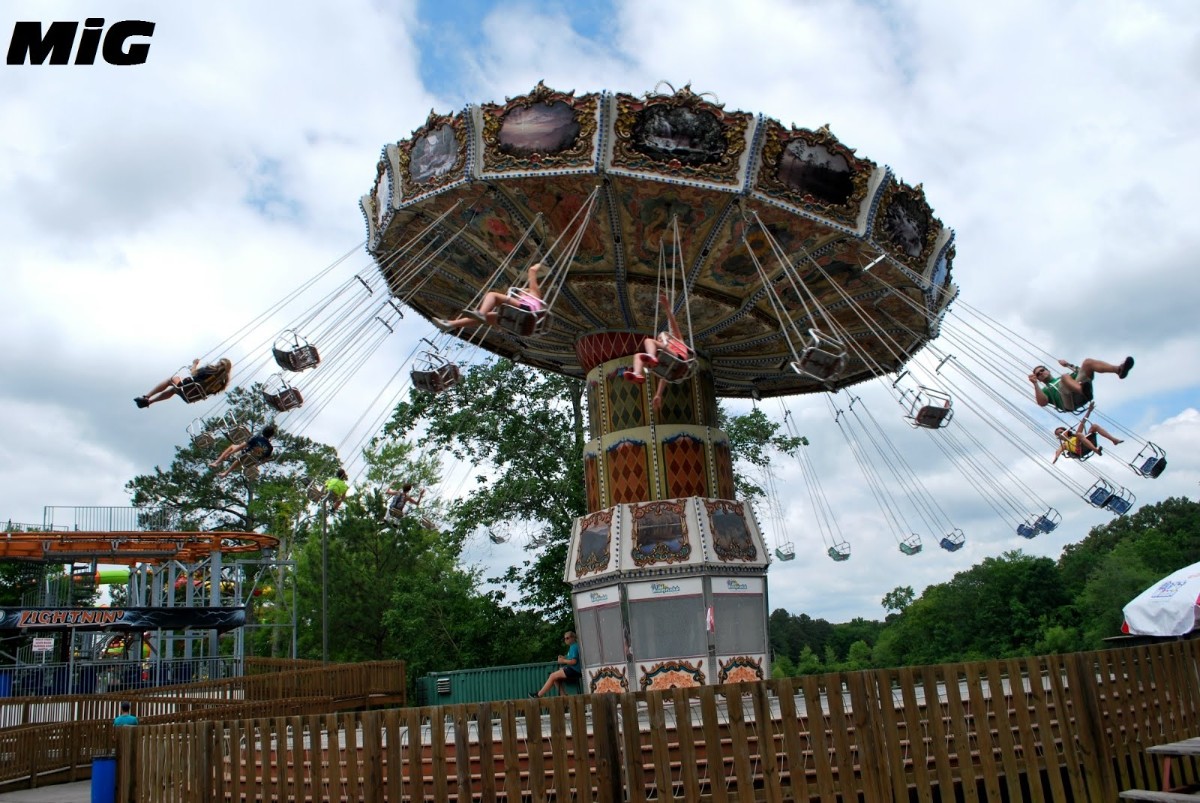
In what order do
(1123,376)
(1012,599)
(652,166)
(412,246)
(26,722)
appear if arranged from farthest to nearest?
(1012,599) < (412,246) < (26,722) < (652,166) < (1123,376)

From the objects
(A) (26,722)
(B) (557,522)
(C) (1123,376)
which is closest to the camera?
(C) (1123,376)

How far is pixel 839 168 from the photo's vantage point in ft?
43.3

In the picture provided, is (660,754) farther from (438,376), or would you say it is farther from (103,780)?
(438,376)

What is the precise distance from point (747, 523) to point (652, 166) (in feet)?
19.0

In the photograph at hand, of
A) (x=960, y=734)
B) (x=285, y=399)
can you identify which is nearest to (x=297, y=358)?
(x=285, y=399)

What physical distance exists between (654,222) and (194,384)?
657 centimetres

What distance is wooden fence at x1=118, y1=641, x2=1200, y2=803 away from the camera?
6.91 metres

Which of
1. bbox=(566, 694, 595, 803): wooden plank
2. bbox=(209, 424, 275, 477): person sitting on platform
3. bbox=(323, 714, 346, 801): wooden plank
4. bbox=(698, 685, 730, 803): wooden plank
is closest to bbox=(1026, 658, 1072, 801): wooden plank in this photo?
bbox=(698, 685, 730, 803): wooden plank

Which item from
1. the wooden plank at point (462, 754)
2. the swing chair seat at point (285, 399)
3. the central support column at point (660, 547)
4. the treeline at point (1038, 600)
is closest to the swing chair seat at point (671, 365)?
the central support column at point (660, 547)

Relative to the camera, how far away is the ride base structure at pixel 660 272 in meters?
12.7

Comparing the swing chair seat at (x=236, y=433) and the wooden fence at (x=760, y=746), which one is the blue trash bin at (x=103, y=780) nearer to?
the wooden fence at (x=760, y=746)

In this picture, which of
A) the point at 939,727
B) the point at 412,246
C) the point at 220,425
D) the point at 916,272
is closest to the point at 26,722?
the point at 220,425

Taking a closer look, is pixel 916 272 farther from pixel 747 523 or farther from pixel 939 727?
pixel 939 727

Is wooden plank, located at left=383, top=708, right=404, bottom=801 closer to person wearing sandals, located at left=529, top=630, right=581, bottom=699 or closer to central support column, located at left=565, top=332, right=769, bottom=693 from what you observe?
person wearing sandals, located at left=529, top=630, right=581, bottom=699
